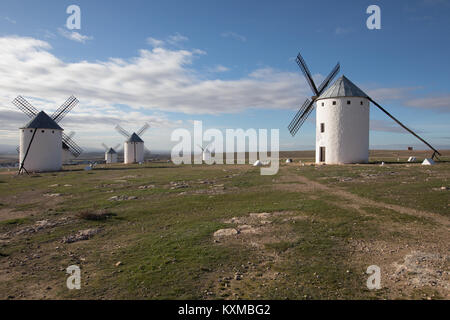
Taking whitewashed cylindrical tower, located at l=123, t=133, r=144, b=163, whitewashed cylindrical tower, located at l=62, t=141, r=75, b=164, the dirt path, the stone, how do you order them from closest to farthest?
the stone
the dirt path
whitewashed cylindrical tower, located at l=62, t=141, r=75, b=164
whitewashed cylindrical tower, located at l=123, t=133, r=144, b=163

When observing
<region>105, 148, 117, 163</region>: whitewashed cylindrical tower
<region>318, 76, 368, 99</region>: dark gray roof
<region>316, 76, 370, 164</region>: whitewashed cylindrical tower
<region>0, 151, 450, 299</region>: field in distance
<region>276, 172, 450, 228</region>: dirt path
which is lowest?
<region>0, 151, 450, 299</region>: field in distance

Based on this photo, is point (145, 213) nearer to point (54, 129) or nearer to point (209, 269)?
point (209, 269)

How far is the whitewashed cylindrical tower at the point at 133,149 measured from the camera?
6234 centimetres

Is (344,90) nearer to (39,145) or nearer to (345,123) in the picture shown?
(345,123)

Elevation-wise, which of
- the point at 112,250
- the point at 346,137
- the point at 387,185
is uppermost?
the point at 346,137

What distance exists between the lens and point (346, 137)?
30.9 meters

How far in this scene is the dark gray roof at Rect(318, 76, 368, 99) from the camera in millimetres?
30750

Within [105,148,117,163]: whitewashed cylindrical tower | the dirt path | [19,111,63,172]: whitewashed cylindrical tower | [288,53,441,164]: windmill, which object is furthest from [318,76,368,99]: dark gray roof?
[105,148,117,163]: whitewashed cylindrical tower

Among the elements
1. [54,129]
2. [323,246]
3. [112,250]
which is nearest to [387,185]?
[323,246]

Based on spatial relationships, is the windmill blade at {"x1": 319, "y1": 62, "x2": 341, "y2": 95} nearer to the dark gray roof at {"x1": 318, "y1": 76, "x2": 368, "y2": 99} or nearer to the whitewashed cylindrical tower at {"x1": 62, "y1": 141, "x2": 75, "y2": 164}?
the dark gray roof at {"x1": 318, "y1": 76, "x2": 368, "y2": 99}

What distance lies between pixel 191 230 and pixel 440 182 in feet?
49.7

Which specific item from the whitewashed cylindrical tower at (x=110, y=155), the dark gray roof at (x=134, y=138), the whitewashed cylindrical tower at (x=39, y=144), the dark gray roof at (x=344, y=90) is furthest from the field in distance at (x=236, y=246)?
the whitewashed cylindrical tower at (x=110, y=155)

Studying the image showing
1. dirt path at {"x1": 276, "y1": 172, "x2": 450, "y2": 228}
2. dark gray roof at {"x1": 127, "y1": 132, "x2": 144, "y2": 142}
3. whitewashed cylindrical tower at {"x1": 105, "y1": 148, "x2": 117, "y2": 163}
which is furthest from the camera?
whitewashed cylindrical tower at {"x1": 105, "y1": 148, "x2": 117, "y2": 163}

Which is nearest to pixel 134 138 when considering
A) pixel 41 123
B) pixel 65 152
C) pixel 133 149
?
pixel 133 149
